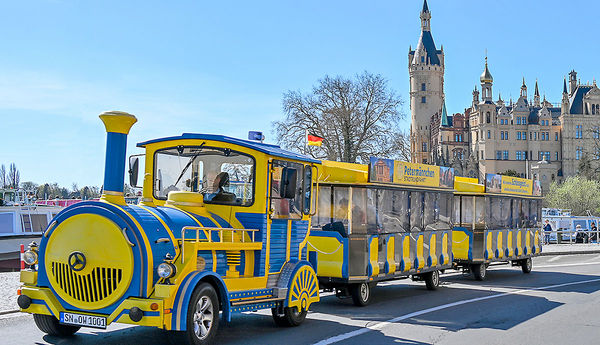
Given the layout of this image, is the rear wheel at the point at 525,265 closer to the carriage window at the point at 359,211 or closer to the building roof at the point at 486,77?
the carriage window at the point at 359,211

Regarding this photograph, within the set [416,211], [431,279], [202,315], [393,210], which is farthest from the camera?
[431,279]

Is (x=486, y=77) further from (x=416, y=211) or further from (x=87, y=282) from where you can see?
(x=87, y=282)

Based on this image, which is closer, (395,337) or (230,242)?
(230,242)

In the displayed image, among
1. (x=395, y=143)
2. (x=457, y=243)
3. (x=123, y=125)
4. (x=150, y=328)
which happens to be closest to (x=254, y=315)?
(x=150, y=328)

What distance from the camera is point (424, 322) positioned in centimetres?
1187

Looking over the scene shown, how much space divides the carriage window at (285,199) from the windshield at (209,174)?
0.38 metres

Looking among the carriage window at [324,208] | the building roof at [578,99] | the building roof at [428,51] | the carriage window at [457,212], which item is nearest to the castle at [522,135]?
the building roof at [578,99]

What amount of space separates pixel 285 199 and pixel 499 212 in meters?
13.6

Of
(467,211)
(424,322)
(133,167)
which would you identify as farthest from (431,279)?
(133,167)

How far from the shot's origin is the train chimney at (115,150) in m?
8.62

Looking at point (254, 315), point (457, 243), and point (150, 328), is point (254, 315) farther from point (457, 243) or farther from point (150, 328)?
point (457, 243)

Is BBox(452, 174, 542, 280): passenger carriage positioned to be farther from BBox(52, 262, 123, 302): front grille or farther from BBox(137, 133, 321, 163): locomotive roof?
BBox(52, 262, 123, 302): front grille

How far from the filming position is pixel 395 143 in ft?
189

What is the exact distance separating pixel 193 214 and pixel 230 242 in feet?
2.14
